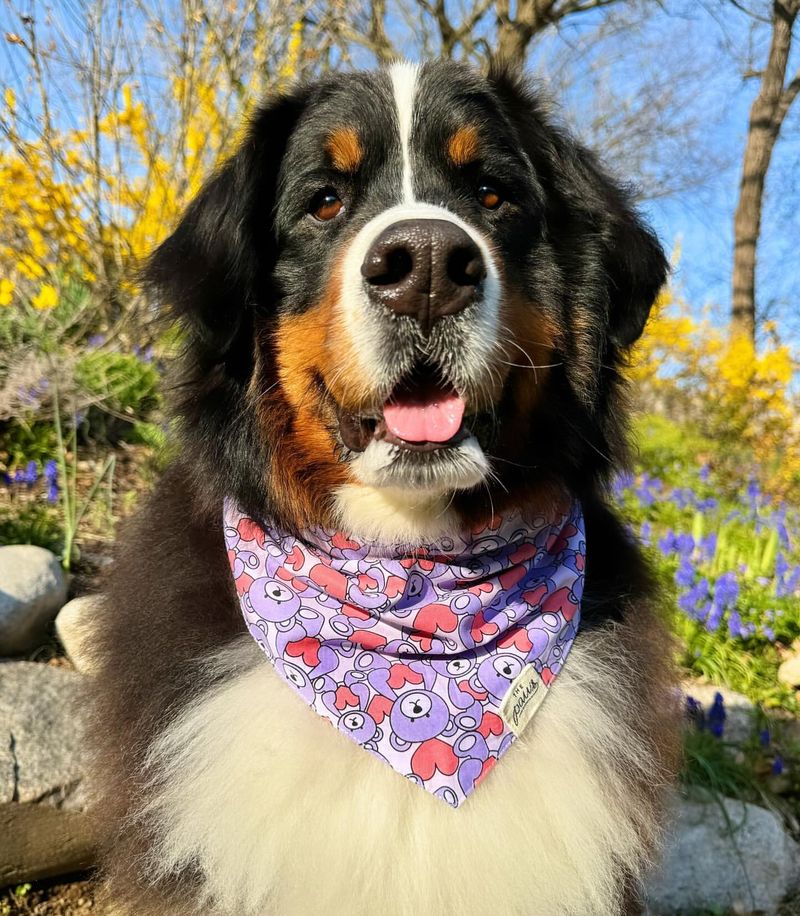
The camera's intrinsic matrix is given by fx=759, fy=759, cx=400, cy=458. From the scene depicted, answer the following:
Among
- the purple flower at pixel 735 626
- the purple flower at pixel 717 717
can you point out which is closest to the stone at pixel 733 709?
the purple flower at pixel 717 717

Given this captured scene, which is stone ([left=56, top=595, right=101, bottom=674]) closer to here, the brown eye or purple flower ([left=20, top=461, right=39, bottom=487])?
purple flower ([left=20, top=461, right=39, bottom=487])

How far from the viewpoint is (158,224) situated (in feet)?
15.8

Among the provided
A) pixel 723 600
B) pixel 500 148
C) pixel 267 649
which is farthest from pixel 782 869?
pixel 500 148

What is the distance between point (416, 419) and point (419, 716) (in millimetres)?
730

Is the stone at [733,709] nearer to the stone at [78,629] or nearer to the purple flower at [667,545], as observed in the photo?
the purple flower at [667,545]

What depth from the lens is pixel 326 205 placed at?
200 cm

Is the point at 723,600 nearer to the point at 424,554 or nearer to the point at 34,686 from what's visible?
the point at 424,554

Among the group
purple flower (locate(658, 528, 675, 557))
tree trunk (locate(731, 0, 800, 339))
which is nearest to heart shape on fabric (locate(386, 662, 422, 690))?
purple flower (locate(658, 528, 675, 557))

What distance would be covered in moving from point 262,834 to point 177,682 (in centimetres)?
42

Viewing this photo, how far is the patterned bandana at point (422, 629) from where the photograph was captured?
1.83 meters

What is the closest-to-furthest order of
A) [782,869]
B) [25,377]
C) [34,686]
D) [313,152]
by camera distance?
[313,152] → [34,686] → [782,869] → [25,377]

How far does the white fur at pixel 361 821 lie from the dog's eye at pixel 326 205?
117 cm

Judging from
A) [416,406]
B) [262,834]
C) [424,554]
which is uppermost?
[416,406]

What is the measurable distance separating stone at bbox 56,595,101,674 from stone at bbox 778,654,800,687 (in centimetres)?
342
